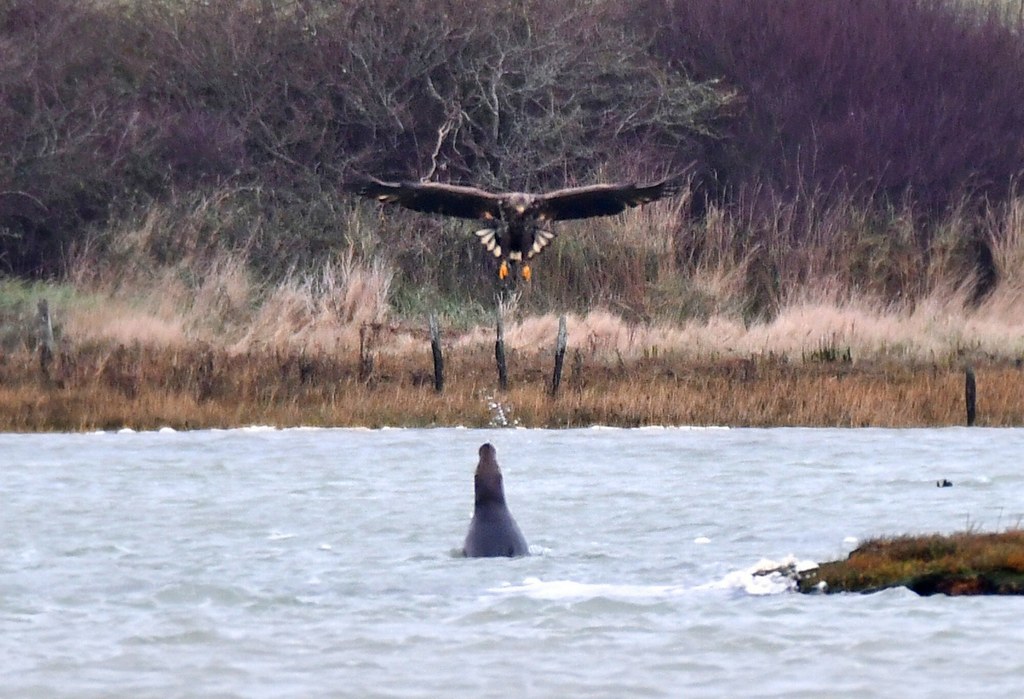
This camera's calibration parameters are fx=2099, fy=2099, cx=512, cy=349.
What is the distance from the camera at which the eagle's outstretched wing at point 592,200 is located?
16750 millimetres

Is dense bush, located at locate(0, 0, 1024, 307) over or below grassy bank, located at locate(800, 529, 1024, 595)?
over

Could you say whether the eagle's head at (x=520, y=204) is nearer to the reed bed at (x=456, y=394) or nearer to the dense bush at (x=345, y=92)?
the reed bed at (x=456, y=394)

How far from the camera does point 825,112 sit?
25.2 metres

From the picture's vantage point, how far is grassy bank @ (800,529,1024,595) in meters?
8.61

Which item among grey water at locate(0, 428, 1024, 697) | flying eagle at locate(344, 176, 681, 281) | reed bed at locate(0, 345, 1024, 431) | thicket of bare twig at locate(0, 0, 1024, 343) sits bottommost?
grey water at locate(0, 428, 1024, 697)

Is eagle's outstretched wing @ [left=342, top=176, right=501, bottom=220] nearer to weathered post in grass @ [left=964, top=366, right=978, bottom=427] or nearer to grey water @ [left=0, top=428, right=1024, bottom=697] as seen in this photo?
grey water @ [left=0, top=428, right=1024, bottom=697]

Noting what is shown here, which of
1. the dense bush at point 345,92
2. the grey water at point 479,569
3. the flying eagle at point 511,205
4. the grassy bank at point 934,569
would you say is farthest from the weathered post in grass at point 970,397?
the dense bush at point 345,92

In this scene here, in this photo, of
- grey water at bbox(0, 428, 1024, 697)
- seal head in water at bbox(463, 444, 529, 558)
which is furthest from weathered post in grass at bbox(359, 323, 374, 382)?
seal head in water at bbox(463, 444, 529, 558)

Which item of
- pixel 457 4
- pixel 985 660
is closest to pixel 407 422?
pixel 985 660

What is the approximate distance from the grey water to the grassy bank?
0.11m

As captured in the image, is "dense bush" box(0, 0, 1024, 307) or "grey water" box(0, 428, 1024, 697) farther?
"dense bush" box(0, 0, 1024, 307)

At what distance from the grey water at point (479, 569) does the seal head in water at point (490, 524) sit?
0.10 metres

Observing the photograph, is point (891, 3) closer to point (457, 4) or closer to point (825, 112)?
point (825, 112)

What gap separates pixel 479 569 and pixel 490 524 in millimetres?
301
